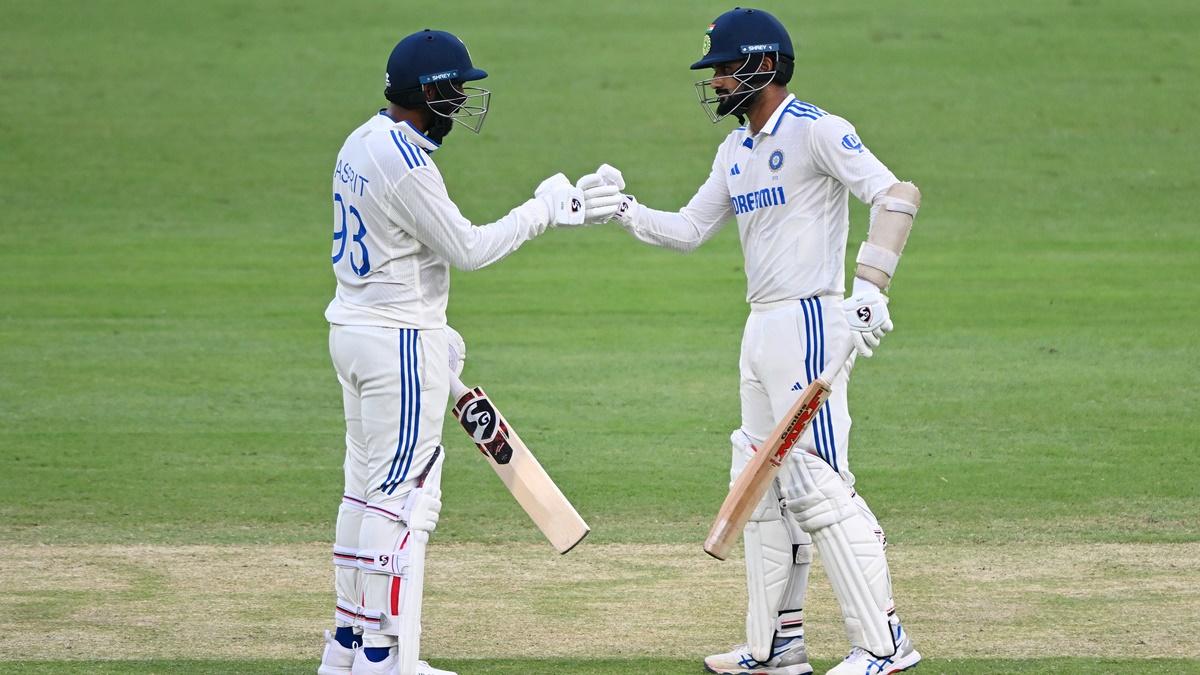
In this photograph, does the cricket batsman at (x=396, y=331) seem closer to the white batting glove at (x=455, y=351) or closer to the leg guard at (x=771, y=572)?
the white batting glove at (x=455, y=351)

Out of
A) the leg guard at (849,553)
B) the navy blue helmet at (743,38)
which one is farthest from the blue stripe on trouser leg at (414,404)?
the navy blue helmet at (743,38)

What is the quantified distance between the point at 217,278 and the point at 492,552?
307 inches

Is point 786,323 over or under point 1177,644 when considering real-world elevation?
over

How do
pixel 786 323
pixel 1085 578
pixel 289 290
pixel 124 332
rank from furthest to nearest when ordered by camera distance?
1. pixel 289 290
2. pixel 124 332
3. pixel 1085 578
4. pixel 786 323

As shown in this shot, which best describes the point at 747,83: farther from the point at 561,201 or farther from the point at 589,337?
the point at 589,337

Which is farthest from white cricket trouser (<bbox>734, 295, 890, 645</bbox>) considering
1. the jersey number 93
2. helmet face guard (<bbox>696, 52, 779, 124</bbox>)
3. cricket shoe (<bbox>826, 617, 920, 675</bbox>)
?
the jersey number 93

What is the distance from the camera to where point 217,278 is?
1441cm

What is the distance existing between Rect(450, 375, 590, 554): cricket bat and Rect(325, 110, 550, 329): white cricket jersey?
14.8 inches

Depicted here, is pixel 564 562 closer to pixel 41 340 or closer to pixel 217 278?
pixel 41 340

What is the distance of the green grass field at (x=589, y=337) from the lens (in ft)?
20.9

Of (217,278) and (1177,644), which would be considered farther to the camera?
(217,278)

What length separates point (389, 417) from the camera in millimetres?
5344

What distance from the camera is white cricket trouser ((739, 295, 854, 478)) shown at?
18.1 ft

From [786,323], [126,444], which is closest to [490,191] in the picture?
[126,444]
